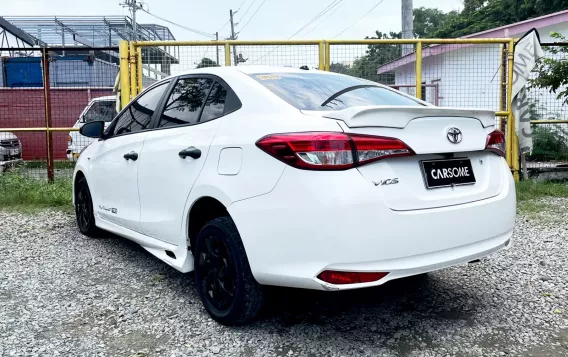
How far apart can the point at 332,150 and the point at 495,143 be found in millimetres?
1264

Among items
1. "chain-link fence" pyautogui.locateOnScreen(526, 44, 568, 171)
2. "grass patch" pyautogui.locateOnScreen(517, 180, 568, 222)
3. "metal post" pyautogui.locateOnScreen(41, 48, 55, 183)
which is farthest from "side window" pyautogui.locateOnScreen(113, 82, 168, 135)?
"chain-link fence" pyautogui.locateOnScreen(526, 44, 568, 171)

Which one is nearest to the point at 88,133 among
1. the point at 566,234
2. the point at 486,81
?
the point at 566,234

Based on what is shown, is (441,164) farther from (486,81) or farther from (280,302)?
(486,81)

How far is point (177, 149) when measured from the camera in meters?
3.49

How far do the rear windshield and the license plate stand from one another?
655 mm

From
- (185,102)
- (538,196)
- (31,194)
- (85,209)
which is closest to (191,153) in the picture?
(185,102)

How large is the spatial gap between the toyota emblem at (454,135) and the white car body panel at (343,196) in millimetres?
30

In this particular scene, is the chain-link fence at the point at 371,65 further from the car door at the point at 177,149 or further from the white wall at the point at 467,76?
the car door at the point at 177,149

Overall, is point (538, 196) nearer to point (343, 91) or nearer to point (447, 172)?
point (343, 91)

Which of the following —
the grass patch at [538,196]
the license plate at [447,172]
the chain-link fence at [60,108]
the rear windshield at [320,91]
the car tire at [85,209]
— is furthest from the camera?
the chain-link fence at [60,108]

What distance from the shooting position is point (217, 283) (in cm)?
321

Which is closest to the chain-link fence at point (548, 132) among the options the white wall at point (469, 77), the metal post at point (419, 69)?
the white wall at point (469, 77)

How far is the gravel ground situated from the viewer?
2.93m

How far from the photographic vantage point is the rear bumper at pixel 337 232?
2.52m
